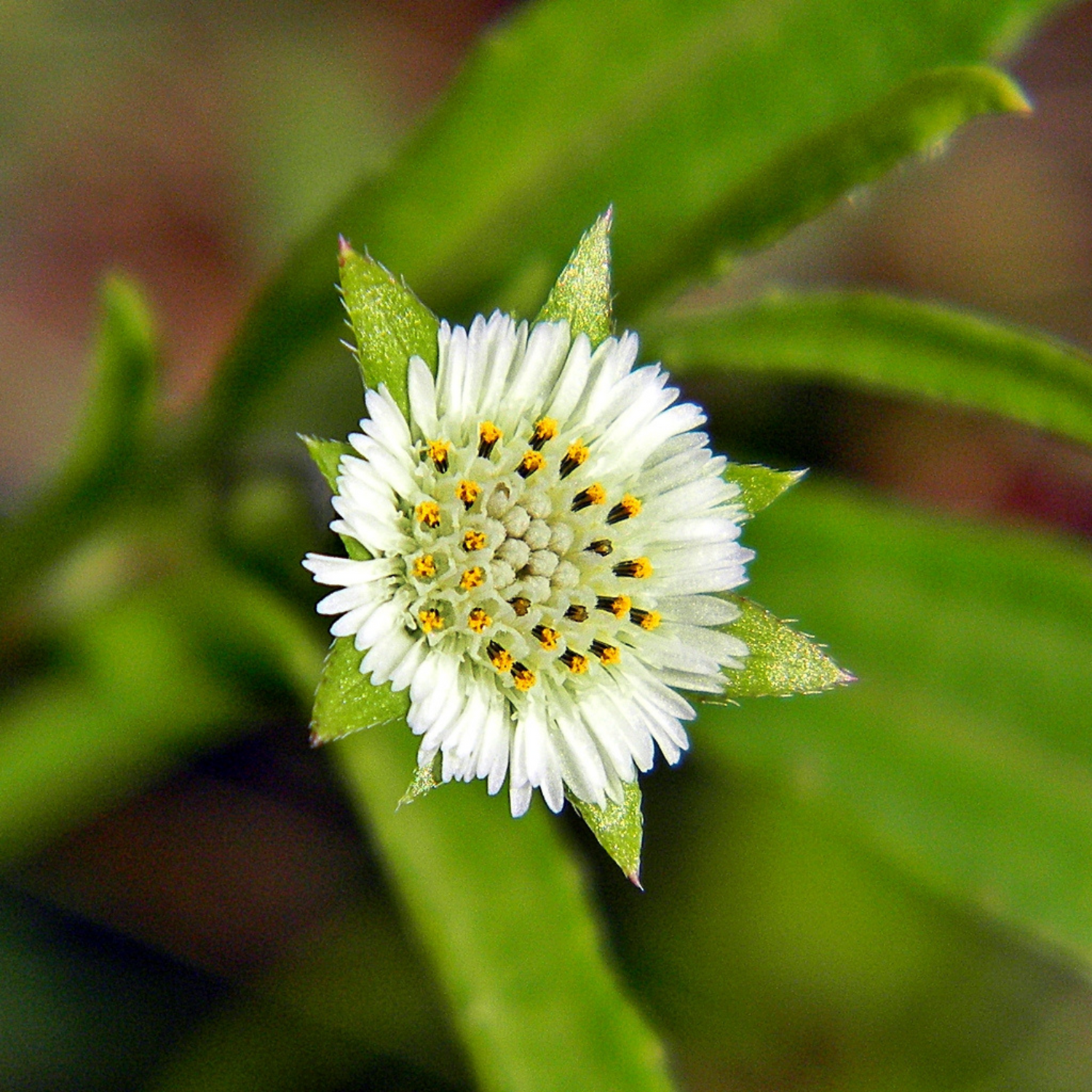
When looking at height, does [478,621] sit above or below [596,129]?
below

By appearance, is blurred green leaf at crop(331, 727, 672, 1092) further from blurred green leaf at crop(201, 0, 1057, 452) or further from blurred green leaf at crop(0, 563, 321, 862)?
blurred green leaf at crop(201, 0, 1057, 452)

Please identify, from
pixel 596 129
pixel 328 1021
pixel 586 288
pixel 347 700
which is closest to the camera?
pixel 347 700

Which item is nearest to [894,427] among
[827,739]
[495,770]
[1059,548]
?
[1059,548]

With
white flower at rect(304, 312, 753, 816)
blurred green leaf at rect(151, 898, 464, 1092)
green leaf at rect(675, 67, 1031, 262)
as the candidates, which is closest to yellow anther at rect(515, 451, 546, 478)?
white flower at rect(304, 312, 753, 816)

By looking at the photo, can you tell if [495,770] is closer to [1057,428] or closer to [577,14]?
[1057,428]

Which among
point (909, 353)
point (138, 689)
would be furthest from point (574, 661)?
point (138, 689)

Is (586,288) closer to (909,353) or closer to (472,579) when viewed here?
(472,579)

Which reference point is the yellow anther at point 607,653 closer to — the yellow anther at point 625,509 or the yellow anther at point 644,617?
the yellow anther at point 644,617
